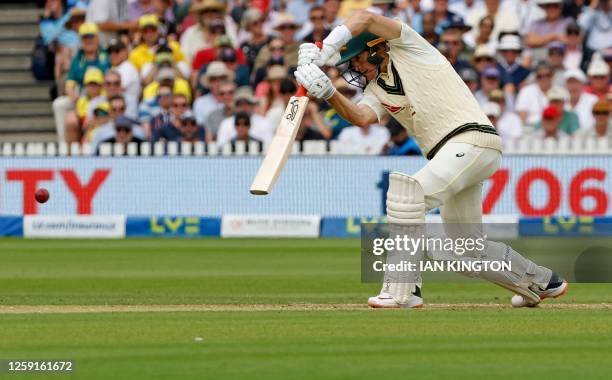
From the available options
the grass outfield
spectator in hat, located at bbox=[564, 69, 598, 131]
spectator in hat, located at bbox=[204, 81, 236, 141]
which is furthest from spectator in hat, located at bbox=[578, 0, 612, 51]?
the grass outfield

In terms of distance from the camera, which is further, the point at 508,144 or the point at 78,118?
the point at 78,118

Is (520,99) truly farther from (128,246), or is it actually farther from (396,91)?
(396,91)

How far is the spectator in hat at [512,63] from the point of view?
829 inches

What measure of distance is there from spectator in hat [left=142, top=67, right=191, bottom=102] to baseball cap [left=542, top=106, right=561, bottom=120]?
15.9 feet

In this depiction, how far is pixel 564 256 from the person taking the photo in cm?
1497

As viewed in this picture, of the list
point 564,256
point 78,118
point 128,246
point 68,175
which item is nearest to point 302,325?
point 564,256

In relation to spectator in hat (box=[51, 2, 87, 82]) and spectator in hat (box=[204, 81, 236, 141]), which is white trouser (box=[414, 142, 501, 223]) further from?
spectator in hat (box=[51, 2, 87, 82])

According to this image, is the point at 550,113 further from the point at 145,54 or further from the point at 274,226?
the point at 145,54

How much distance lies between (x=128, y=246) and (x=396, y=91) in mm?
8508

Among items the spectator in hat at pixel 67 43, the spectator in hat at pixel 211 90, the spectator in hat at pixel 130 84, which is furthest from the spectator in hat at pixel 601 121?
the spectator in hat at pixel 67 43

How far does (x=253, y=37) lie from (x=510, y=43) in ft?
12.4

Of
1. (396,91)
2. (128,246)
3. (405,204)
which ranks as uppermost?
(396,91)

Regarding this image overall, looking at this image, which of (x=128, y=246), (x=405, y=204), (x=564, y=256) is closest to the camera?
(x=405, y=204)

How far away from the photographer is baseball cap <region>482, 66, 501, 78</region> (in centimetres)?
2055
